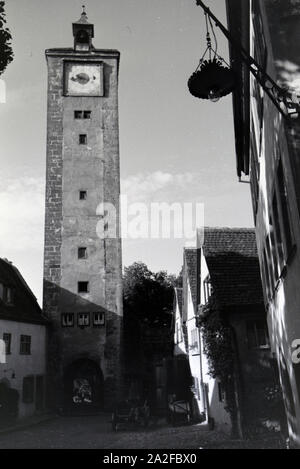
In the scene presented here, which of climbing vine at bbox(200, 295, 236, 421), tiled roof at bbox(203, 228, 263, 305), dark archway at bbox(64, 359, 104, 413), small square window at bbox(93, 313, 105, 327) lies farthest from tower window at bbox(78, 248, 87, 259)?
climbing vine at bbox(200, 295, 236, 421)

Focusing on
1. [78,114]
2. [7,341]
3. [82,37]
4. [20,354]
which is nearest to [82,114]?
[78,114]

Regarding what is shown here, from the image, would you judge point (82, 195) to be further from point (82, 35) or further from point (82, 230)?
point (82, 35)

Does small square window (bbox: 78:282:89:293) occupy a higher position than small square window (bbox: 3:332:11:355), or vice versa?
small square window (bbox: 78:282:89:293)

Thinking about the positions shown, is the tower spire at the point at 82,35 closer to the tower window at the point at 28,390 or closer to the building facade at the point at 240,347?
the building facade at the point at 240,347

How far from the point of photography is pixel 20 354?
77.0 ft

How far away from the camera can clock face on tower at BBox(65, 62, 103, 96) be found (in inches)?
1232

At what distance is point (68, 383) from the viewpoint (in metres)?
26.5

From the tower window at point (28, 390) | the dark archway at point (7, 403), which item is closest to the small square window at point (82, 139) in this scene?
the tower window at point (28, 390)

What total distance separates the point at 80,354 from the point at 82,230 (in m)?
8.21

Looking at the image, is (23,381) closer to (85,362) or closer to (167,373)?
(85,362)

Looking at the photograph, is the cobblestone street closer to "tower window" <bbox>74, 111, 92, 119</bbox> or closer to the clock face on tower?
"tower window" <bbox>74, 111, 92, 119</bbox>

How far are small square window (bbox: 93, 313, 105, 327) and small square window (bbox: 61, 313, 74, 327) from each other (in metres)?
1.50
